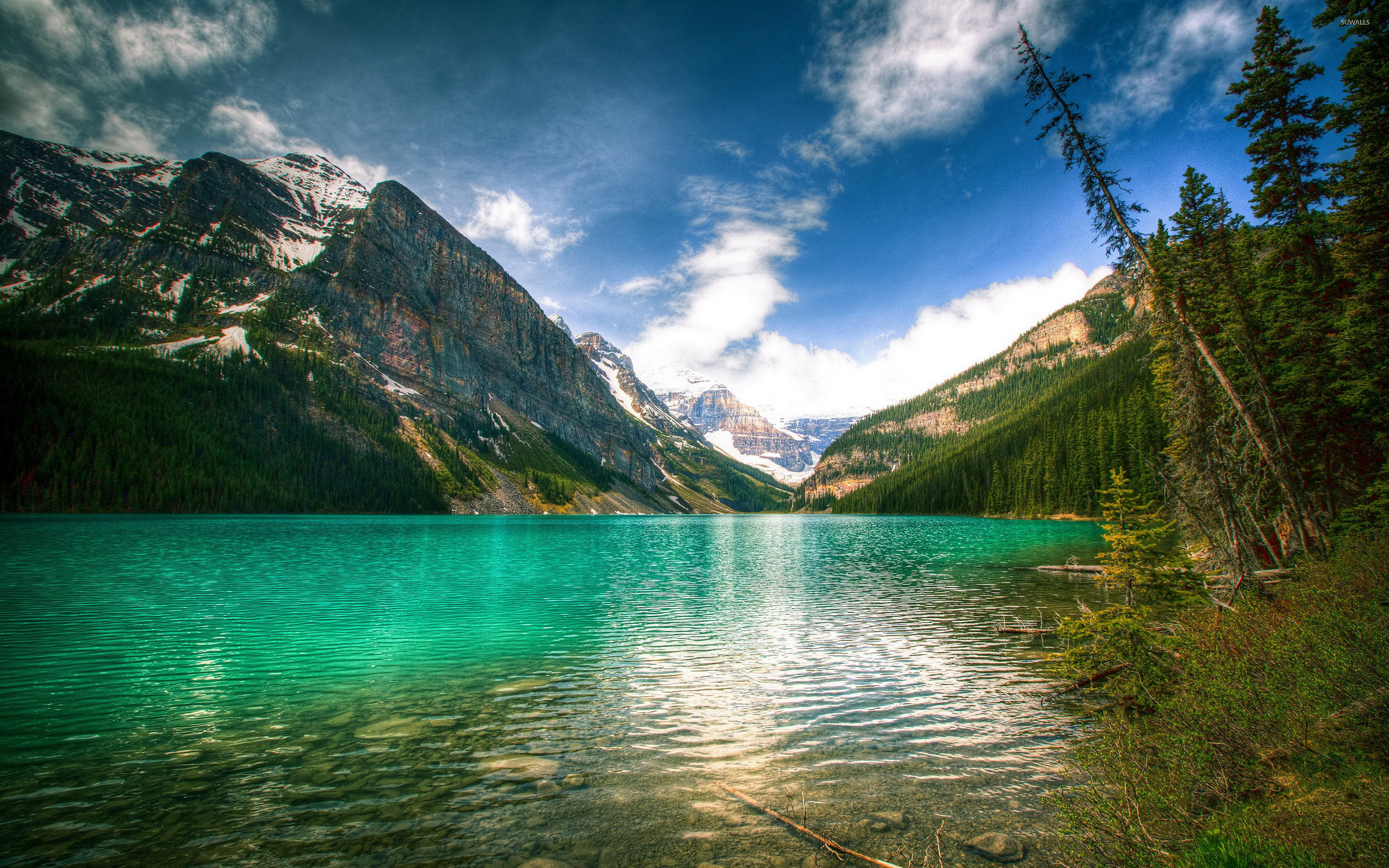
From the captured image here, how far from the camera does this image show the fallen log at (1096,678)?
1180 centimetres

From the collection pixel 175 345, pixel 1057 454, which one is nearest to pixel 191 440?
pixel 175 345

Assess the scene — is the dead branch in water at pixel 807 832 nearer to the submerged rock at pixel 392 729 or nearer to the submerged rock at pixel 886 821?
the submerged rock at pixel 886 821

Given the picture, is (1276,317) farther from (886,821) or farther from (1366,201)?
(886,821)

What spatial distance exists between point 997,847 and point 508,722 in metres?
9.51

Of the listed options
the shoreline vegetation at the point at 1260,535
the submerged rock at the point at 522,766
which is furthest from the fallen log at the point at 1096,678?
the submerged rock at the point at 522,766

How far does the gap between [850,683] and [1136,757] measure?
301 inches

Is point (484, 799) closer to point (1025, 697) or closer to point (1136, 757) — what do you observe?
point (1136, 757)

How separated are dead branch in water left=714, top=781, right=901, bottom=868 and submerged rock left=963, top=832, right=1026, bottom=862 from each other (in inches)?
48.7

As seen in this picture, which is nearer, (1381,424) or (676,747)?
(676,747)

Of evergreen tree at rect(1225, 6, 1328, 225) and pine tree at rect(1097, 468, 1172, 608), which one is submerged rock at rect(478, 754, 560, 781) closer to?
pine tree at rect(1097, 468, 1172, 608)

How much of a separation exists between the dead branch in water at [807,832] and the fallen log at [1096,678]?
331 inches

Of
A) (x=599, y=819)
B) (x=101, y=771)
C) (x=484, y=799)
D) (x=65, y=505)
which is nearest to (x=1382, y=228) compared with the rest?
(x=599, y=819)

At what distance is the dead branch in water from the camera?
6416 mm

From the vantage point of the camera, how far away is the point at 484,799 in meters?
8.49
